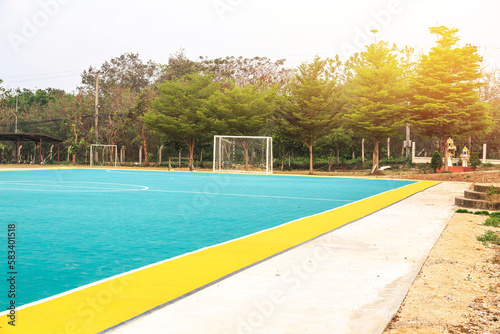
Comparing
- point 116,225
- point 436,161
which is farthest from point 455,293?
point 436,161

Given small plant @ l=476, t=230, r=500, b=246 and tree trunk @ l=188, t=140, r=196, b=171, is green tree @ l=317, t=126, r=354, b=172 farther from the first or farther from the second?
small plant @ l=476, t=230, r=500, b=246

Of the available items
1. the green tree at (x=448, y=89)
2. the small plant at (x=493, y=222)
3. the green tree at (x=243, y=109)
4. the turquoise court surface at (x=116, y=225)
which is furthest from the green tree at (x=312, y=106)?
the small plant at (x=493, y=222)

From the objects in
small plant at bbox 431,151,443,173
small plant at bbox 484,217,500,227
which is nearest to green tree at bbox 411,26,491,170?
small plant at bbox 431,151,443,173

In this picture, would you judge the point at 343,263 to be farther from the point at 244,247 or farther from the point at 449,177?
the point at 449,177

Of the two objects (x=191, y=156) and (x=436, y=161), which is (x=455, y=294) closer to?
(x=436, y=161)

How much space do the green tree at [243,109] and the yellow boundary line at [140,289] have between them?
29.1 meters

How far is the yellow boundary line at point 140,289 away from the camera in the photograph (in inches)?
146

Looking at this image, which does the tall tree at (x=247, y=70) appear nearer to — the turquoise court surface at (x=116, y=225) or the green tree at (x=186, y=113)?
the green tree at (x=186, y=113)

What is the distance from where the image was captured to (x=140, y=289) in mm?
4664

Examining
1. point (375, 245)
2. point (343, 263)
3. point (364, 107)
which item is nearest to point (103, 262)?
point (343, 263)

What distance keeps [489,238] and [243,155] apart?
27.7m

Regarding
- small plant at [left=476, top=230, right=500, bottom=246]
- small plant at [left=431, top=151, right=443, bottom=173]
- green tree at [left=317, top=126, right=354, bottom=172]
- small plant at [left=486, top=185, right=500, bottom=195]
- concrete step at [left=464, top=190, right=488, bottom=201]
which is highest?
green tree at [left=317, top=126, right=354, bottom=172]

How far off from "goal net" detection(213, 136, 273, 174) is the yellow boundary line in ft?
87.7

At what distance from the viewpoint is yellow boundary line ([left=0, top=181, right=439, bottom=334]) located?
146 inches
